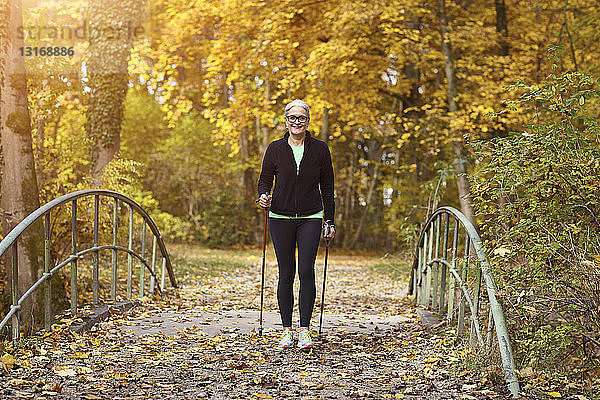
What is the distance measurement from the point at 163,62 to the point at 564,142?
537 inches

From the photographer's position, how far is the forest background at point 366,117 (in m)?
4.53

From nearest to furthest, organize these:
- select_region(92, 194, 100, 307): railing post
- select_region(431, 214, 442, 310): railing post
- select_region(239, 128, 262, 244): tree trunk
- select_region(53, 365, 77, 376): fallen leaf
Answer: select_region(53, 365, 77, 376): fallen leaf < select_region(92, 194, 100, 307): railing post < select_region(431, 214, 442, 310): railing post < select_region(239, 128, 262, 244): tree trunk

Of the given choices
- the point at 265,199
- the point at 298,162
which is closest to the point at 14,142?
the point at 265,199

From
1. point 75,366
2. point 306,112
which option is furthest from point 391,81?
point 75,366

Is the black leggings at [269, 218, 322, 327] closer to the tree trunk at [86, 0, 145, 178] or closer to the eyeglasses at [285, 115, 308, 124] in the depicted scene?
the eyeglasses at [285, 115, 308, 124]

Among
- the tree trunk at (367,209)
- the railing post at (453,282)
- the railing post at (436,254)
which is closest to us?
the railing post at (453,282)

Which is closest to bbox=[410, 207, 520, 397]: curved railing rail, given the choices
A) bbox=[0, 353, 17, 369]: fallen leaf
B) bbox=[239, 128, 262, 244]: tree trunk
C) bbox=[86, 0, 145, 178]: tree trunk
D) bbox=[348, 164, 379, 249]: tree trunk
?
bbox=[0, 353, 17, 369]: fallen leaf

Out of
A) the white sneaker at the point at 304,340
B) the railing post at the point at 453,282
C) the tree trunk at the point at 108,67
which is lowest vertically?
the white sneaker at the point at 304,340

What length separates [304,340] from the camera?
5484 mm

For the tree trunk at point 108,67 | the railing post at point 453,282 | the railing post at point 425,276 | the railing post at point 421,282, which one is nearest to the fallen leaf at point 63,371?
the railing post at point 453,282

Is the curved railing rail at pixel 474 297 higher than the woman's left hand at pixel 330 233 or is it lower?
lower

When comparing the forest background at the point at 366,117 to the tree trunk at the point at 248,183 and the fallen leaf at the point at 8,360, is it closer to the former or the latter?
the tree trunk at the point at 248,183

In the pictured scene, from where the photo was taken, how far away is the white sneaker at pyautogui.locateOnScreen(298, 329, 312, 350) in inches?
215

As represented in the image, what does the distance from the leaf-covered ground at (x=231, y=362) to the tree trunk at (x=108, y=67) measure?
5548 mm
